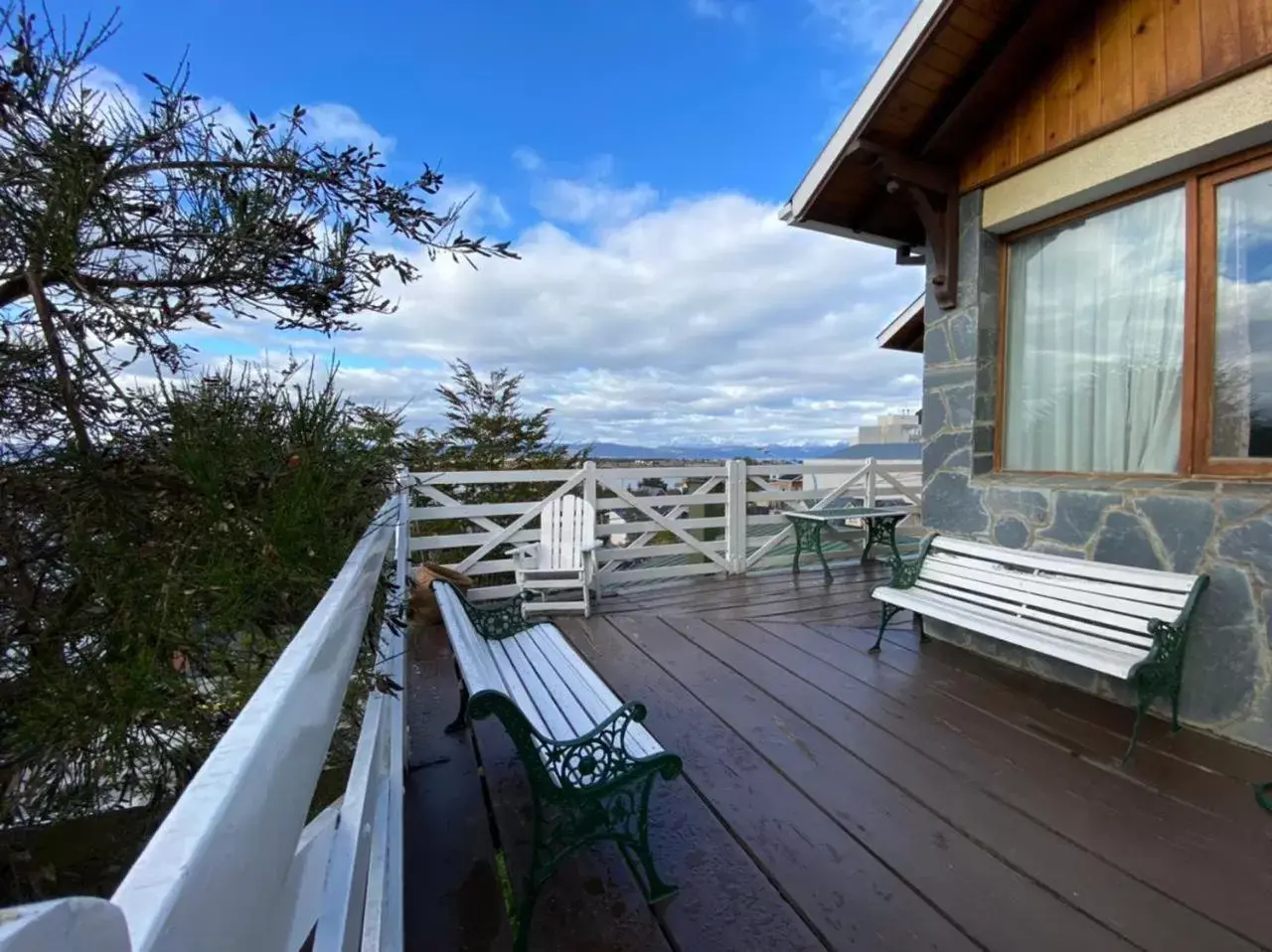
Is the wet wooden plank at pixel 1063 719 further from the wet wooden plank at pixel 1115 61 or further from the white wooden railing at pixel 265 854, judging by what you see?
the wet wooden plank at pixel 1115 61

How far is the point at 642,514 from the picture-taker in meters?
5.70

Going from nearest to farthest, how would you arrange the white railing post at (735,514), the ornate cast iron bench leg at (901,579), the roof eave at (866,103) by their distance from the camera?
the roof eave at (866,103)
the ornate cast iron bench leg at (901,579)
the white railing post at (735,514)

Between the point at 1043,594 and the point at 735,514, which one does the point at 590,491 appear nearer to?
the point at 735,514

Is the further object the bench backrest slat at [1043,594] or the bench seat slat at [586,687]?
the bench backrest slat at [1043,594]

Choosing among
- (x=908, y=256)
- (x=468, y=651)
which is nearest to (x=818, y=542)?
(x=908, y=256)

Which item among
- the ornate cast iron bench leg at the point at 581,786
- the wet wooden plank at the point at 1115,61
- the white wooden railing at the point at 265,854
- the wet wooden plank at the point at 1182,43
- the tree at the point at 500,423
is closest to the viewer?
the white wooden railing at the point at 265,854

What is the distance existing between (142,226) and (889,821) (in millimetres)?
2575

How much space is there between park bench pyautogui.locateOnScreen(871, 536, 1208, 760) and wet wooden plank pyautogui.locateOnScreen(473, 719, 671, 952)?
6.48 feet

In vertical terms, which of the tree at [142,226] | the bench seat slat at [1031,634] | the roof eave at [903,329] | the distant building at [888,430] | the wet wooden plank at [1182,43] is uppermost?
the wet wooden plank at [1182,43]

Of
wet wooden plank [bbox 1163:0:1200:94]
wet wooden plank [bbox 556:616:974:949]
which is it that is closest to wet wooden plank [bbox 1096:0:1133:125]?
wet wooden plank [bbox 1163:0:1200:94]

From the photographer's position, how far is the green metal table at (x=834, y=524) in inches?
227

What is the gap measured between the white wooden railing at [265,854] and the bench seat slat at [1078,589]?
3.03m

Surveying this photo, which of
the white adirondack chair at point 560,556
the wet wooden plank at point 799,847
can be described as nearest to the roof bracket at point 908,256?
the white adirondack chair at point 560,556

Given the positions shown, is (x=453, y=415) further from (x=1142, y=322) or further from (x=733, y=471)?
(x=1142, y=322)
